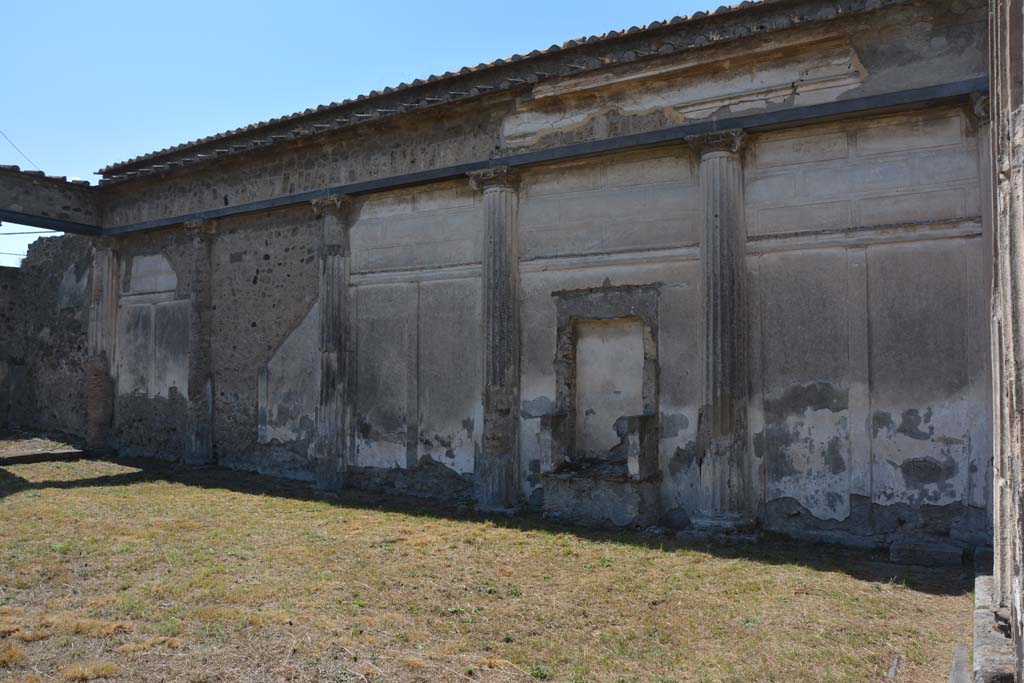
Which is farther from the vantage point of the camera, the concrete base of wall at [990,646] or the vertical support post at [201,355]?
the vertical support post at [201,355]

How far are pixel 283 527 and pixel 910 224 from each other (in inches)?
227

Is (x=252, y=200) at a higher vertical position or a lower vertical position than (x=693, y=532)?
higher

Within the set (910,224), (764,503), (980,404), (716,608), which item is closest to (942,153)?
(910,224)

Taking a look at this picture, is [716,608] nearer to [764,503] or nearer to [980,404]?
[764,503]

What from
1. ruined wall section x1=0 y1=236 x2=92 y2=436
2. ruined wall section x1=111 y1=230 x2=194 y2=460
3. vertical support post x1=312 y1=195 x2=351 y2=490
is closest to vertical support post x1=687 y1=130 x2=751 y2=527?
vertical support post x1=312 y1=195 x2=351 y2=490

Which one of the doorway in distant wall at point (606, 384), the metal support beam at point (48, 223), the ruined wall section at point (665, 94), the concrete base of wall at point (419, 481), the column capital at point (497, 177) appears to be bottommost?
the concrete base of wall at point (419, 481)

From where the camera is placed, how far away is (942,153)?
583cm

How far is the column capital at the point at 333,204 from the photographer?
8922 millimetres

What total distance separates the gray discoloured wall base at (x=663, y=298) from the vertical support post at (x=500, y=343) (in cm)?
2

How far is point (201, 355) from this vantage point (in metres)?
10.5

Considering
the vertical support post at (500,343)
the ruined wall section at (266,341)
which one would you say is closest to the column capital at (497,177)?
the vertical support post at (500,343)

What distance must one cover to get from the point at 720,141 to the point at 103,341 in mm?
9902

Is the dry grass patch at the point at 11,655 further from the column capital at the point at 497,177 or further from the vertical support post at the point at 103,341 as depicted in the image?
the vertical support post at the point at 103,341

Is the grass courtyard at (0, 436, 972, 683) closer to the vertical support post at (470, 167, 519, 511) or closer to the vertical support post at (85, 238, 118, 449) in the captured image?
the vertical support post at (470, 167, 519, 511)
